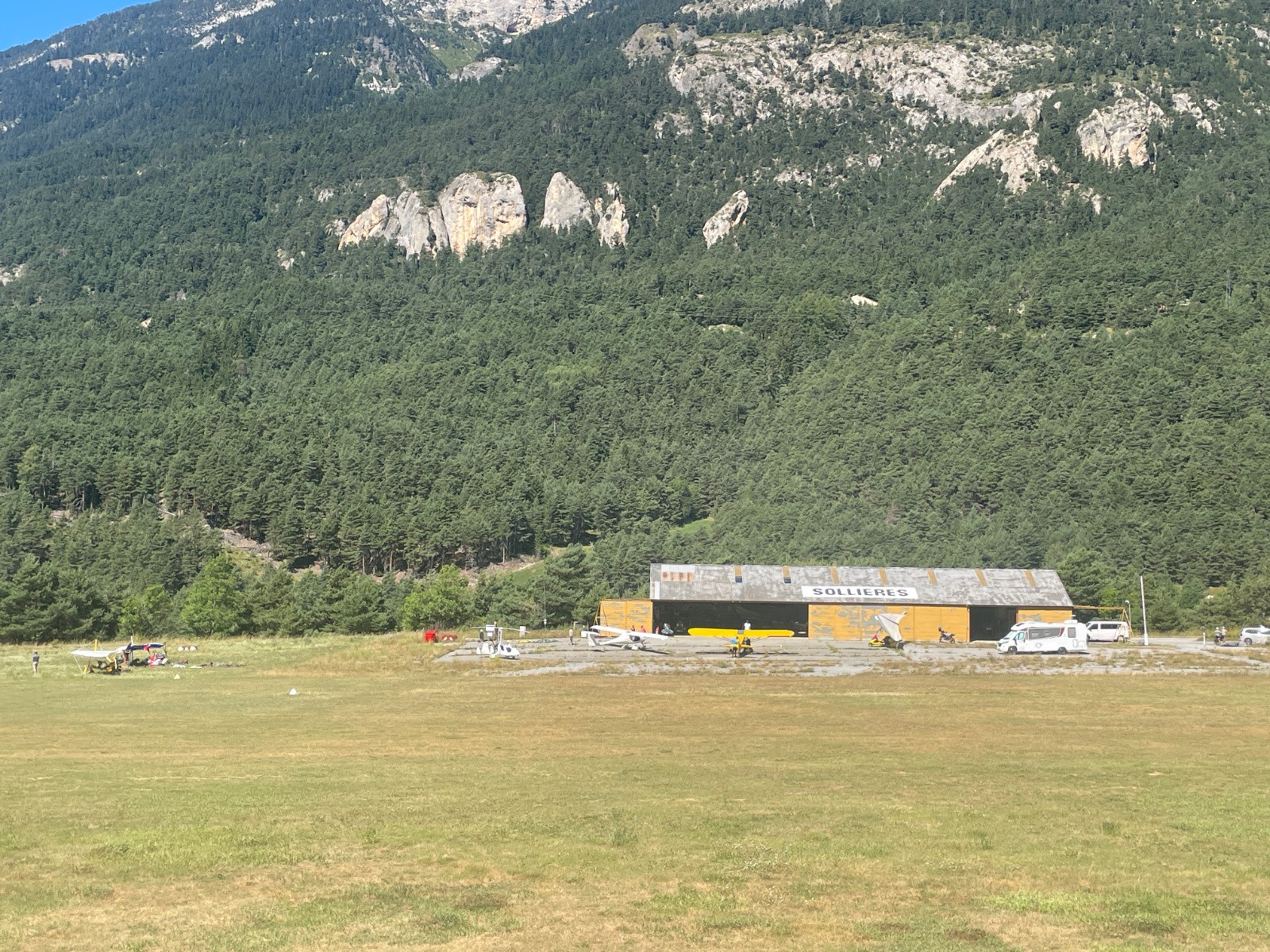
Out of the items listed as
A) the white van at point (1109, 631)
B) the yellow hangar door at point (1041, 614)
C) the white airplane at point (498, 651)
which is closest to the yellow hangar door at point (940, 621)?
the yellow hangar door at point (1041, 614)

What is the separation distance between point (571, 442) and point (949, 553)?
6935 centimetres

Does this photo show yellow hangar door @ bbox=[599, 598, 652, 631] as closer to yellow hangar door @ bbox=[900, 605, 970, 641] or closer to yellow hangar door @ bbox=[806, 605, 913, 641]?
yellow hangar door @ bbox=[806, 605, 913, 641]

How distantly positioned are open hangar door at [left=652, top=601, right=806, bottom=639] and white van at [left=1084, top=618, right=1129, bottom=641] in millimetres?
17580

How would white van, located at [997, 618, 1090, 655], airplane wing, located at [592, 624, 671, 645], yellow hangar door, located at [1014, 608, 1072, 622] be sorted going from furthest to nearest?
yellow hangar door, located at [1014, 608, 1072, 622], airplane wing, located at [592, 624, 671, 645], white van, located at [997, 618, 1090, 655]

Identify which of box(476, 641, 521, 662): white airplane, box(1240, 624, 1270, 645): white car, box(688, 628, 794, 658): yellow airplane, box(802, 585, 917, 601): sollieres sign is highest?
box(802, 585, 917, 601): sollieres sign

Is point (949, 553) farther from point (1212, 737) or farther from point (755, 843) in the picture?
point (755, 843)

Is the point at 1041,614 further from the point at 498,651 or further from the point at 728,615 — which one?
the point at 498,651

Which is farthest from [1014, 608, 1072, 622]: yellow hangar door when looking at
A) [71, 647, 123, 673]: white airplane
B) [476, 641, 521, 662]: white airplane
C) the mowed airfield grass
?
[71, 647, 123, 673]: white airplane

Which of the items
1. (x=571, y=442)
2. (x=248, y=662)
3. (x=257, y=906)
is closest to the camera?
(x=257, y=906)

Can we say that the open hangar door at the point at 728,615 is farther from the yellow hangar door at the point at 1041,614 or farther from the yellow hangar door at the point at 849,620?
the yellow hangar door at the point at 1041,614

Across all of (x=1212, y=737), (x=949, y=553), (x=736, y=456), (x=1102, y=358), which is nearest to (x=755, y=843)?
(x=1212, y=737)

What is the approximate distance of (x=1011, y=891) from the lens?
47.0 ft

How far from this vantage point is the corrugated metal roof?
257ft

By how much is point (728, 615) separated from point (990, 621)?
55.0 ft
